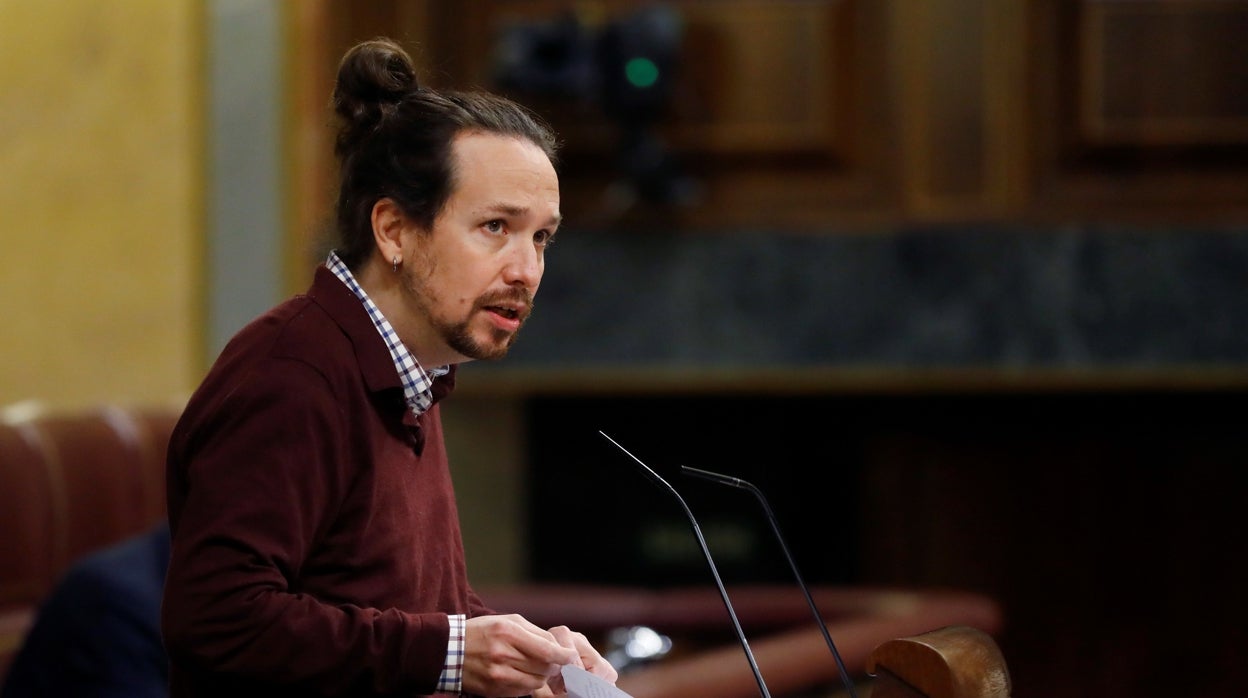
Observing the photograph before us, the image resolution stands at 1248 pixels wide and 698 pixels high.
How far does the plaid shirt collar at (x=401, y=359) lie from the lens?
3.78 feet

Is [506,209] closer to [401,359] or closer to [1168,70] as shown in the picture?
[401,359]

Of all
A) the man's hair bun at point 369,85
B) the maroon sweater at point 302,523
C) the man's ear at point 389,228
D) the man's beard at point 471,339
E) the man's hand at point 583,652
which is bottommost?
the man's hand at point 583,652

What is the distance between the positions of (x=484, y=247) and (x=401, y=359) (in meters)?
0.10

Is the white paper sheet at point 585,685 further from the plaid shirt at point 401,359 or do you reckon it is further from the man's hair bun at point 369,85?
the man's hair bun at point 369,85

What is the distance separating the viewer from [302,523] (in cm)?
104

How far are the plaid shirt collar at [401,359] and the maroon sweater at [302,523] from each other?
0.01m

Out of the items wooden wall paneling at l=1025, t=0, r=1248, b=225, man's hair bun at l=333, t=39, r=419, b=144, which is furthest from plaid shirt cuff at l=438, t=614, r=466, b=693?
wooden wall paneling at l=1025, t=0, r=1248, b=225

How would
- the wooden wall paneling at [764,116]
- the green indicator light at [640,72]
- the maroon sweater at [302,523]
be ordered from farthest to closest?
1. the wooden wall paneling at [764,116]
2. the green indicator light at [640,72]
3. the maroon sweater at [302,523]

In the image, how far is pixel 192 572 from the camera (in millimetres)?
1010

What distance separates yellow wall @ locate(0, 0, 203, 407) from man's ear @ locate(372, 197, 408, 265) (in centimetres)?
313

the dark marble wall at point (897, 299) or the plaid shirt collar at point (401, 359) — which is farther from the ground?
the plaid shirt collar at point (401, 359)

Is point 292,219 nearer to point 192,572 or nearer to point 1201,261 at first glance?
point 1201,261

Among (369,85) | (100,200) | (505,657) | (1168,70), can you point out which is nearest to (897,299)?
(1168,70)

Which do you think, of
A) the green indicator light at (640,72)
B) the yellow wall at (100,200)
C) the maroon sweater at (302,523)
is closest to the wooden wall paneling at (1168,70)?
the green indicator light at (640,72)
